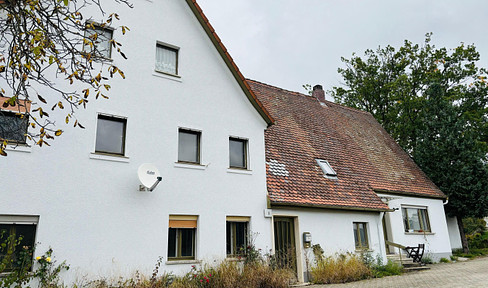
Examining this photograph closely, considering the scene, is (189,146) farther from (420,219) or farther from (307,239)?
(420,219)

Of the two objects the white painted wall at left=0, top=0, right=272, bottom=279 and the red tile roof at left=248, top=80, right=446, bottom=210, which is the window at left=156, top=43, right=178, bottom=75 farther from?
the red tile roof at left=248, top=80, right=446, bottom=210

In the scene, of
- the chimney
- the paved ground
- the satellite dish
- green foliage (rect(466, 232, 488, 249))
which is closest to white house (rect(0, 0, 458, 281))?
the satellite dish

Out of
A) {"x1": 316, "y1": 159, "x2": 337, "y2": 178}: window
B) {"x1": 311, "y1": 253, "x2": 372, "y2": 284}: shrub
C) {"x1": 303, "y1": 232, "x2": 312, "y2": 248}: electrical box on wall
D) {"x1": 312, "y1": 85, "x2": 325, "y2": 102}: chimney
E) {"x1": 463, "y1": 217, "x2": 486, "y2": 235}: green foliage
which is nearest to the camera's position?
{"x1": 311, "y1": 253, "x2": 372, "y2": 284}: shrub

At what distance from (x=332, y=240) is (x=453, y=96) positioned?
59.0 ft

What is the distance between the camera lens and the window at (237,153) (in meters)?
11.6

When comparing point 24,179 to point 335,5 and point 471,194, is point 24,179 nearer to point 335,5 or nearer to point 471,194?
point 335,5

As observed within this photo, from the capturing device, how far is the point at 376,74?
29078 millimetres

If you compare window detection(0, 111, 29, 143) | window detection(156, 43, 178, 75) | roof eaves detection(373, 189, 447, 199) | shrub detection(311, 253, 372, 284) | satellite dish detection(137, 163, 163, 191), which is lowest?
shrub detection(311, 253, 372, 284)

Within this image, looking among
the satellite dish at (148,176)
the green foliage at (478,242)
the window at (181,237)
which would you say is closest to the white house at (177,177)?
the window at (181,237)

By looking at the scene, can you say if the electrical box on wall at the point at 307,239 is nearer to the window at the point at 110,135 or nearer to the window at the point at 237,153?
the window at the point at 237,153

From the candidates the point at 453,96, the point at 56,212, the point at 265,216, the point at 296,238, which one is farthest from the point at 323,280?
the point at 453,96

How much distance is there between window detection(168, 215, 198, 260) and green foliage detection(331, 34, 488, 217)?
15778mm

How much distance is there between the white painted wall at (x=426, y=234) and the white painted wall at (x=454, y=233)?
2.62 meters

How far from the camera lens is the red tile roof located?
12.7 metres
